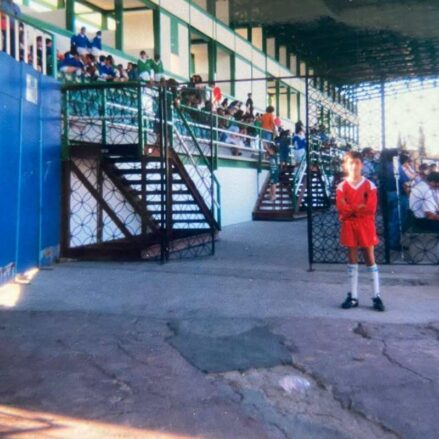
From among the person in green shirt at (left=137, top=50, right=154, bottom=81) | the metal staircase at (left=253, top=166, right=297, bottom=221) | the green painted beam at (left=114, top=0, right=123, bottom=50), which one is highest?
the green painted beam at (left=114, top=0, right=123, bottom=50)

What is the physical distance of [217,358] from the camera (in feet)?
16.3

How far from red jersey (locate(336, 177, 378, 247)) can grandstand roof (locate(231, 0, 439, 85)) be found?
15.8m

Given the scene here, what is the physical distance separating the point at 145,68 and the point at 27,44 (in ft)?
22.5

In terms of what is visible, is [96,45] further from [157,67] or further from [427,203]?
[427,203]

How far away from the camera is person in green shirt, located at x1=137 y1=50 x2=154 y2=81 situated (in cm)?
1516

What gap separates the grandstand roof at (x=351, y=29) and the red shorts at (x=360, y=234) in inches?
626

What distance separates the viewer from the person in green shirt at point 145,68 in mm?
15156

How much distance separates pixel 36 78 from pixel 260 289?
14.8 feet

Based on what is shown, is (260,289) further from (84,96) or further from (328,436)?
(84,96)

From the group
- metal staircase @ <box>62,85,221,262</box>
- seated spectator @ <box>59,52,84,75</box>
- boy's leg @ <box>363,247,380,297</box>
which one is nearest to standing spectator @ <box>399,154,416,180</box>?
metal staircase @ <box>62,85,221,262</box>

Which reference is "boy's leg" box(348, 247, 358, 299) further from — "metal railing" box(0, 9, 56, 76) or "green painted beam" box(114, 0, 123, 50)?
"green painted beam" box(114, 0, 123, 50)

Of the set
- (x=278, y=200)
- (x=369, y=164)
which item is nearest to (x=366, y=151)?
(x=369, y=164)

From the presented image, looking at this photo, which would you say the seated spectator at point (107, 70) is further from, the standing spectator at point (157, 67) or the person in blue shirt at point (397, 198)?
the person in blue shirt at point (397, 198)

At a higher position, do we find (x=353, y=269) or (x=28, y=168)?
(x=28, y=168)
